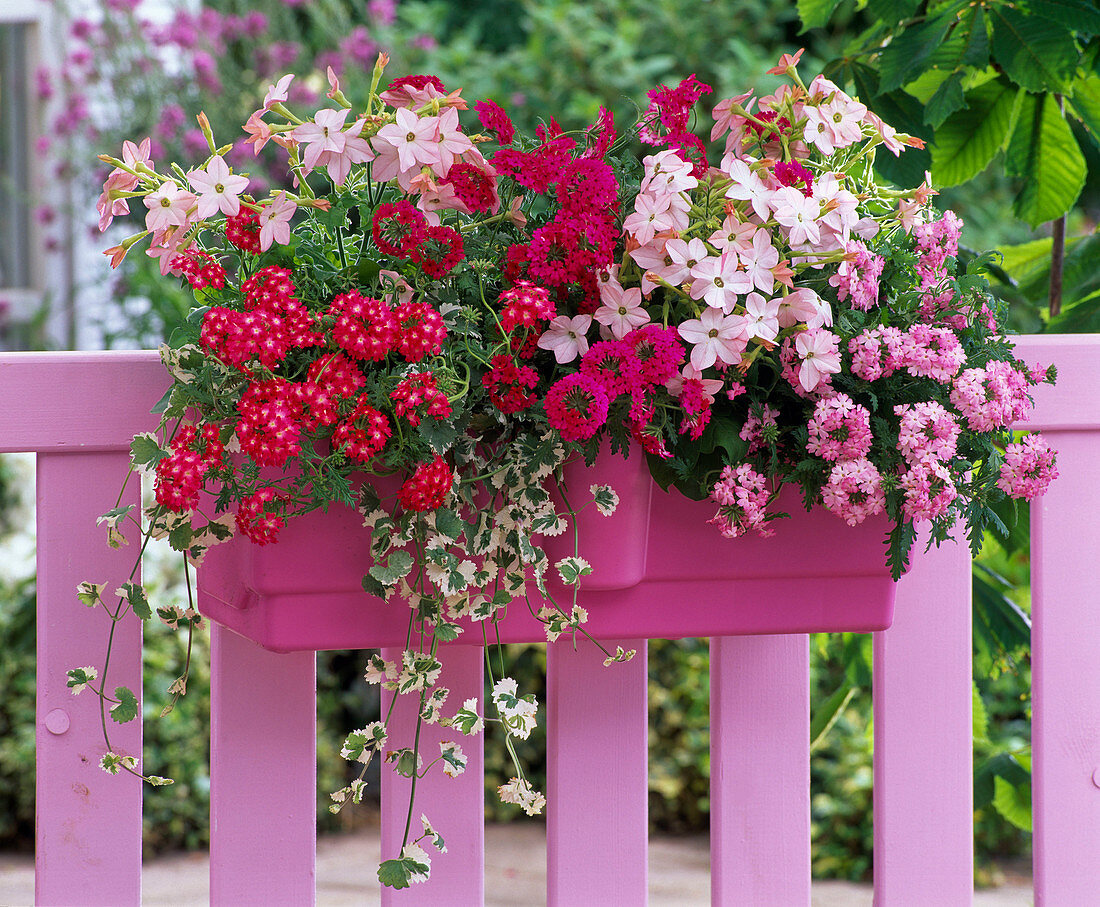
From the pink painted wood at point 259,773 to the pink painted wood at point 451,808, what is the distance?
3.5 inches

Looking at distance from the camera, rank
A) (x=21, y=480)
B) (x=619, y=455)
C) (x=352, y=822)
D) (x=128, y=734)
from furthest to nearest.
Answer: (x=21, y=480), (x=352, y=822), (x=128, y=734), (x=619, y=455)

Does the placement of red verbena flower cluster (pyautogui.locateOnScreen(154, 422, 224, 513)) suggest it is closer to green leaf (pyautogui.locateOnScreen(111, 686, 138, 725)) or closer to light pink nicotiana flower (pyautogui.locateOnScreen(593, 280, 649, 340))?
green leaf (pyautogui.locateOnScreen(111, 686, 138, 725))

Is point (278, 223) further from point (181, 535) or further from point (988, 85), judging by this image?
point (988, 85)

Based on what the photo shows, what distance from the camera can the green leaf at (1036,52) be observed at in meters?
1.28

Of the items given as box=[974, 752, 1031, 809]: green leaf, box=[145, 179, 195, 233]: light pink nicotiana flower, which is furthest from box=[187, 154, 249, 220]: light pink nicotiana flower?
box=[974, 752, 1031, 809]: green leaf

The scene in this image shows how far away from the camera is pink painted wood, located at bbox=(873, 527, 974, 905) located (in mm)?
1240

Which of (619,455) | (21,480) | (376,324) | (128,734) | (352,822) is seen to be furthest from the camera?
(21,480)

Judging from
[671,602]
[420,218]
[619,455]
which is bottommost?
[671,602]

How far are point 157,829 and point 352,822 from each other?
561mm

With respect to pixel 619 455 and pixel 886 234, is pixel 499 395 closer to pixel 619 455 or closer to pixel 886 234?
pixel 619 455

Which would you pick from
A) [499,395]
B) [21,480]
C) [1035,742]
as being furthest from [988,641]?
[21,480]

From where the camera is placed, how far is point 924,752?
1.25 meters

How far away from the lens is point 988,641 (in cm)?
153

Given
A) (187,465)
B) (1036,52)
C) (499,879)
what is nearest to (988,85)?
(1036,52)
